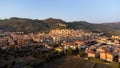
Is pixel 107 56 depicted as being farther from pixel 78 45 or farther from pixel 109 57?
pixel 78 45

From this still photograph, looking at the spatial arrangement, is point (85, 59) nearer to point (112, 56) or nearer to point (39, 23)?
point (112, 56)

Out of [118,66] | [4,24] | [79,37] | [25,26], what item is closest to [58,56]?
[118,66]

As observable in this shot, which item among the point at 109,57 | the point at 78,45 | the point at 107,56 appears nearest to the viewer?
the point at 109,57

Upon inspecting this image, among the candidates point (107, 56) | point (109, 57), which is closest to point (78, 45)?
point (107, 56)

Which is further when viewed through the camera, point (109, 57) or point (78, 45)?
point (78, 45)

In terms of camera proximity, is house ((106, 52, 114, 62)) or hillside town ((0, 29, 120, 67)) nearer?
house ((106, 52, 114, 62))

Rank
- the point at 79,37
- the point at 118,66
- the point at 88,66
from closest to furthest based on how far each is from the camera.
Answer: the point at 118,66 < the point at 88,66 < the point at 79,37

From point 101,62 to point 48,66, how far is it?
453 centimetres

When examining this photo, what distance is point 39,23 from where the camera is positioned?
54906 mm

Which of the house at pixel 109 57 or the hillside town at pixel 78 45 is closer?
the house at pixel 109 57

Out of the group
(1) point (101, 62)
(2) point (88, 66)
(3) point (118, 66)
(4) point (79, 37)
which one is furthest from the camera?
(4) point (79, 37)

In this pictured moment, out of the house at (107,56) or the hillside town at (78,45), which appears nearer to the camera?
the house at (107,56)

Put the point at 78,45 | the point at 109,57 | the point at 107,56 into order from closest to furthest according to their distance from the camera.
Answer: the point at 109,57, the point at 107,56, the point at 78,45

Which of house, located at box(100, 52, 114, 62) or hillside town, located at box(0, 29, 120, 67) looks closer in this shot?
house, located at box(100, 52, 114, 62)
